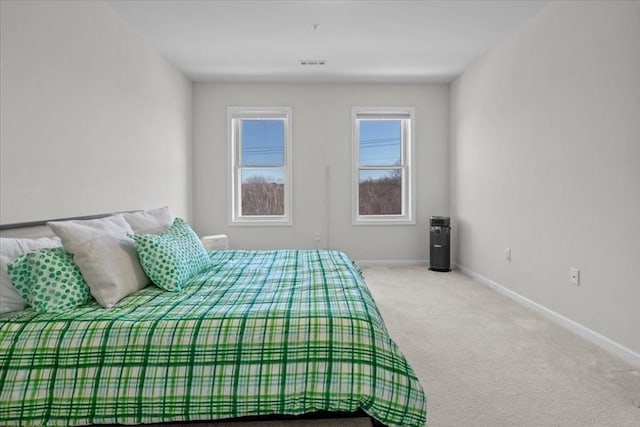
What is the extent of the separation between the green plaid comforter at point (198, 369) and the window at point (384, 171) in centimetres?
391

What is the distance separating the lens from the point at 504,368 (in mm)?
2240

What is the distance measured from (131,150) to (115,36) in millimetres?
964

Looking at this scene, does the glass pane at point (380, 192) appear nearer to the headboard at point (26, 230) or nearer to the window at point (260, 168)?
the window at point (260, 168)

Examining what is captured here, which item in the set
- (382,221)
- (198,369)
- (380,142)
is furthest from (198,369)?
(380,142)

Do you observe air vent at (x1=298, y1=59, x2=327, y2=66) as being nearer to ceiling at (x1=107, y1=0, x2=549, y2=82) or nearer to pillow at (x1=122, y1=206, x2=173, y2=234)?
ceiling at (x1=107, y1=0, x2=549, y2=82)

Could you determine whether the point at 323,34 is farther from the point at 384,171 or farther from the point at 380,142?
the point at 384,171

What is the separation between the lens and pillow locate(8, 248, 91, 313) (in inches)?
63.9

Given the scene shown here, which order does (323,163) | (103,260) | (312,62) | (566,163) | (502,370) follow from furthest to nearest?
(323,163), (312,62), (566,163), (502,370), (103,260)

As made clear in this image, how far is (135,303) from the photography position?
1.78m

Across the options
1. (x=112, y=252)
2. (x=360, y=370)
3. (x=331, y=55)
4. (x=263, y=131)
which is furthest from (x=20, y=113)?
(x=263, y=131)

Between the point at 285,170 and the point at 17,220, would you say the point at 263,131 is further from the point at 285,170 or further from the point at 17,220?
the point at 17,220

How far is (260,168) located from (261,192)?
1.13 feet

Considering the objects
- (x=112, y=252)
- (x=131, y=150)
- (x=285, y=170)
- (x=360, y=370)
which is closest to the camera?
(x=360, y=370)

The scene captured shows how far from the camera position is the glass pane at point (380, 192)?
539cm
